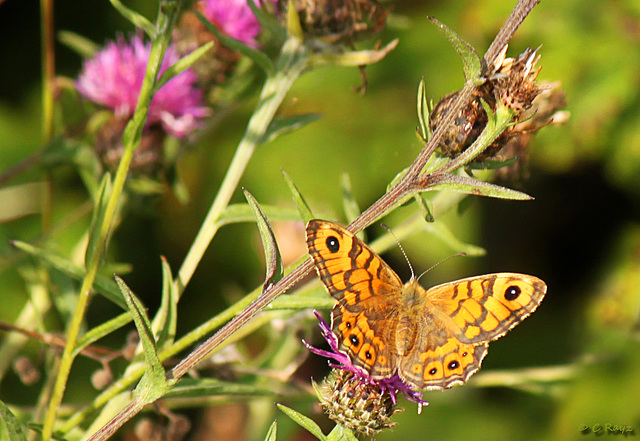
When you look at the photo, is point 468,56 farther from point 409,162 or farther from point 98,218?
point 409,162

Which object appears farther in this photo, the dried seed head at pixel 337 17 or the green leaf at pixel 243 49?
the dried seed head at pixel 337 17

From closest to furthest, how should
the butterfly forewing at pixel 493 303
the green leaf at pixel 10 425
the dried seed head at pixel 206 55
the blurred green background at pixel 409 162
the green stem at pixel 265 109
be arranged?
1. the green leaf at pixel 10 425
2. the butterfly forewing at pixel 493 303
3. the green stem at pixel 265 109
4. the dried seed head at pixel 206 55
5. the blurred green background at pixel 409 162

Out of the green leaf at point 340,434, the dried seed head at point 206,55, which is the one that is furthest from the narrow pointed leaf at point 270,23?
the green leaf at point 340,434

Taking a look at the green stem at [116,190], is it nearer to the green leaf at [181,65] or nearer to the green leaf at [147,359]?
the green leaf at [181,65]

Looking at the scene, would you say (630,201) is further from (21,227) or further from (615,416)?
(21,227)

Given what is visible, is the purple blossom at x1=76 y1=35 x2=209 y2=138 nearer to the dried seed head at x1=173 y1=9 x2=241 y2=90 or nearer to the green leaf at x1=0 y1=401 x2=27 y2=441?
the dried seed head at x1=173 y1=9 x2=241 y2=90
